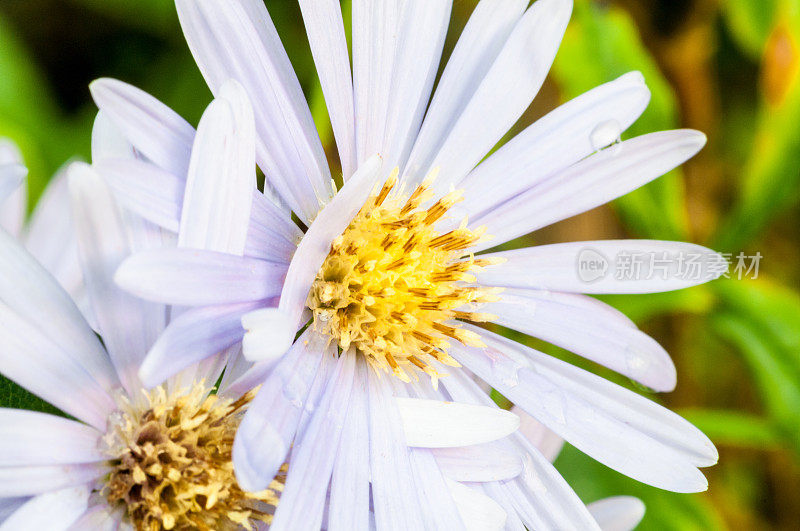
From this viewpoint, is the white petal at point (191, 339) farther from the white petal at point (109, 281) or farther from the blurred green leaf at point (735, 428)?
the blurred green leaf at point (735, 428)

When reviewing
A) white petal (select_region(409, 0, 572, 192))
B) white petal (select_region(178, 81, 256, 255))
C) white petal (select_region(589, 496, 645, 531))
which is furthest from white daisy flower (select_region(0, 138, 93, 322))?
white petal (select_region(589, 496, 645, 531))

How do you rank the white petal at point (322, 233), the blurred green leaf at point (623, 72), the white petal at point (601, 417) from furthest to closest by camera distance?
the blurred green leaf at point (623, 72) → the white petal at point (601, 417) → the white petal at point (322, 233)

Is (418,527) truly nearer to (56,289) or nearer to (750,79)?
(56,289)

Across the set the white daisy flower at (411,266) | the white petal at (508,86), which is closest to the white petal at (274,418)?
the white daisy flower at (411,266)

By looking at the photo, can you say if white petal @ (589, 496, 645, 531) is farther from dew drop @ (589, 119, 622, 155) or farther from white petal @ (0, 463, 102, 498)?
white petal @ (0, 463, 102, 498)

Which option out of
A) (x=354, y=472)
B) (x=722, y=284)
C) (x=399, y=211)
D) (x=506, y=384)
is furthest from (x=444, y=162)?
(x=722, y=284)

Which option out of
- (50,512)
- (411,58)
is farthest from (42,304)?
(411,58)

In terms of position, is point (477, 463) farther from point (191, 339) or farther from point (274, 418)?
point (191, 339)
